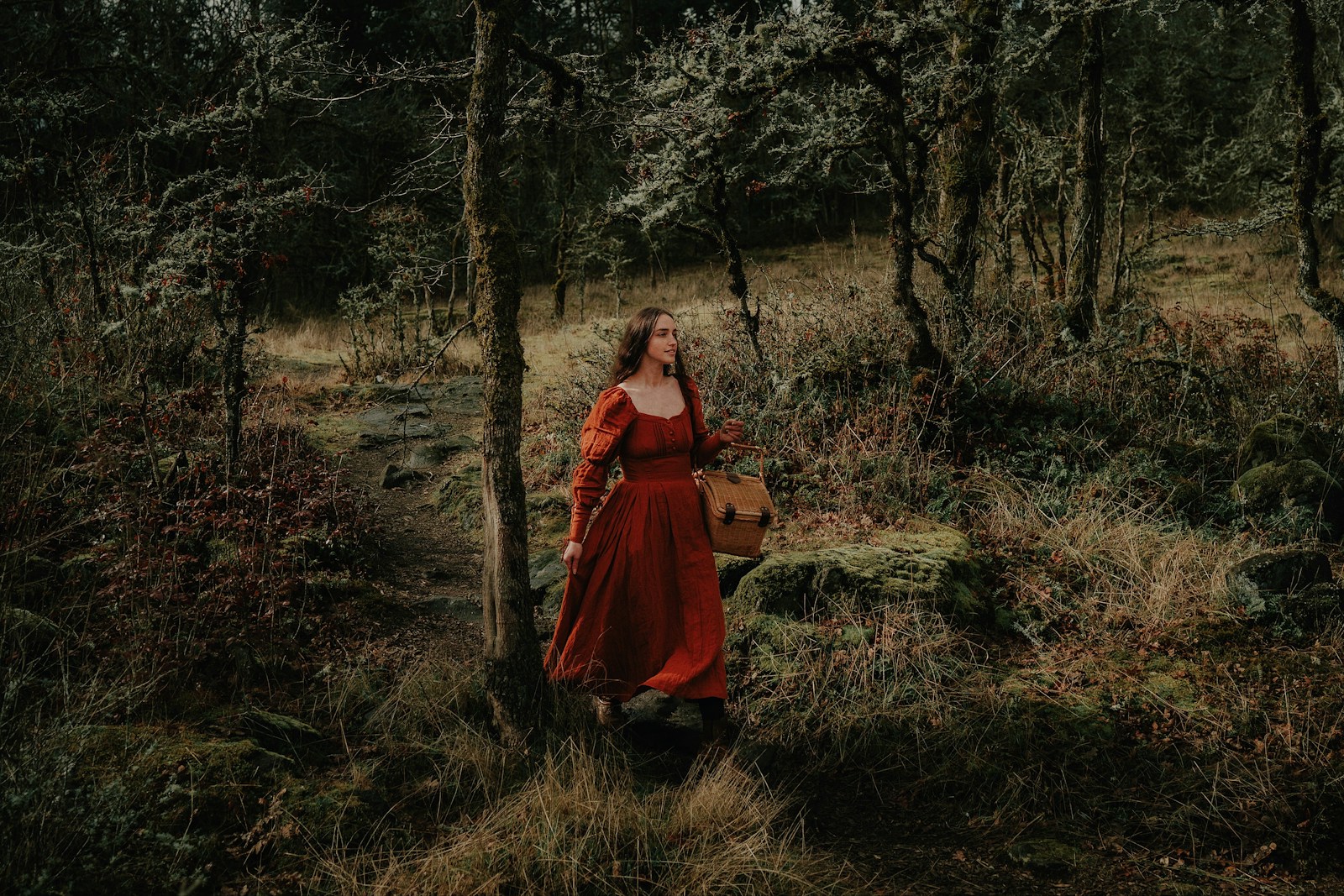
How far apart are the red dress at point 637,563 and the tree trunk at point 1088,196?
6310 mm

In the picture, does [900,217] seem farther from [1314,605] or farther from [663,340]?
[1314,605]

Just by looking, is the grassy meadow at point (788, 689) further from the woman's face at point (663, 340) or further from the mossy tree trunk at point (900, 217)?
the woman's face at point (663, 340)

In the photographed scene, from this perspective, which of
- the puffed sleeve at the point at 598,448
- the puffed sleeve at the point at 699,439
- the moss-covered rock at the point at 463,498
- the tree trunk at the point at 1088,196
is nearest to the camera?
the puffed sleeve at the point at 598,448

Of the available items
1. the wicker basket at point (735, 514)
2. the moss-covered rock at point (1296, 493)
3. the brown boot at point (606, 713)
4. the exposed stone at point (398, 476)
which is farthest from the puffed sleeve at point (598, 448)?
the moss-covered rock at point (1296, 493)

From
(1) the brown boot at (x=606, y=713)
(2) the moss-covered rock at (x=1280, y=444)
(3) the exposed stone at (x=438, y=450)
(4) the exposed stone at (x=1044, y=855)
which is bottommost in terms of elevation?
(4) the exposed stone at (x=1044, y=855)

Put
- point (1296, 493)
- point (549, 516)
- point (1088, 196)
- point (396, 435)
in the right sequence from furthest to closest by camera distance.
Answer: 1. point (396, 435)
2. point (1088, 196)
3. point (549, 516)
4. point (1296, 493)

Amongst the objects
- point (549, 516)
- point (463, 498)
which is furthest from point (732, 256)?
point (463, 498)

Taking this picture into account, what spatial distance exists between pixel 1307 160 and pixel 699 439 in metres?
6.76

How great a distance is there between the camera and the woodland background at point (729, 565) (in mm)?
3287

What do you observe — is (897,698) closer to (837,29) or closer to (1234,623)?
(1234,623)

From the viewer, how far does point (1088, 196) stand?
8.91 meters

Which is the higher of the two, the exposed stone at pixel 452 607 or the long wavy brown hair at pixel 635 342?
the long wavy brown hair at pixel 635 342

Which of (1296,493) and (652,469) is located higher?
(652,469)

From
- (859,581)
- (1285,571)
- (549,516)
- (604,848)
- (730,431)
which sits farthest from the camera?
(549,516)
